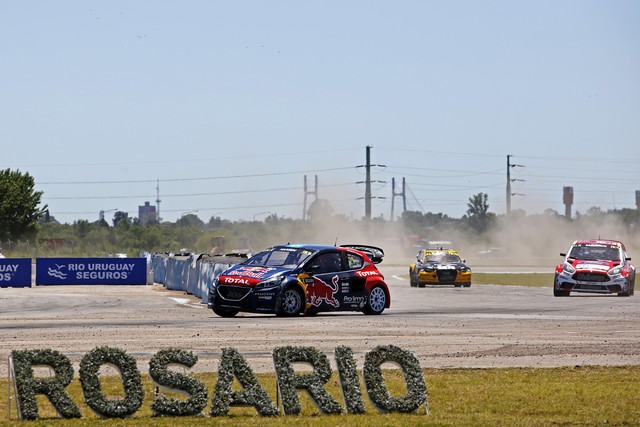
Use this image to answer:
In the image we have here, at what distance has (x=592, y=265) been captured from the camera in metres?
35.7

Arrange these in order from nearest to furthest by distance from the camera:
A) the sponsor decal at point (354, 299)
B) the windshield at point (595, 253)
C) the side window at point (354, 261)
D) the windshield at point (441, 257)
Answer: the sponsor decal at point (354, 299)
the side window at point (354, 261)
the windshield at point (595, 253)
the windshield at point (441, 257)

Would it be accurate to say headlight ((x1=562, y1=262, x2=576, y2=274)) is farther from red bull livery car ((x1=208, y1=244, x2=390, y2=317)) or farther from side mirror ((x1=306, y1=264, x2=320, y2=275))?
side mirror ((x1=306, y1=264, x2=320, y2=275))

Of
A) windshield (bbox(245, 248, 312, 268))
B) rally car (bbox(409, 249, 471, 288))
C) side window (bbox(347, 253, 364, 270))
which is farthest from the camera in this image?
→ rally car (bbox(409, 249, 471, 288))

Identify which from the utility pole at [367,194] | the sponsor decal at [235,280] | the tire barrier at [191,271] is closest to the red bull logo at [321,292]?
the sponsor decal at [235,280]

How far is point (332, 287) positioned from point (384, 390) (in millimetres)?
13614

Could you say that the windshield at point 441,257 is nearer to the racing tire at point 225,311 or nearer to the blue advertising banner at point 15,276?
the blue advertising banner at point 15,276

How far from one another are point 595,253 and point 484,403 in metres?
25.5

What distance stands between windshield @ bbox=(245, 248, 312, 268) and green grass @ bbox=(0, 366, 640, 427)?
33.3 feet

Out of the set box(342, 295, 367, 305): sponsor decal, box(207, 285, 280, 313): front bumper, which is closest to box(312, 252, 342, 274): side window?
box(342, 295, 367, 305): sponsor decal

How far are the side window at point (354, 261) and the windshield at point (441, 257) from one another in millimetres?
20221

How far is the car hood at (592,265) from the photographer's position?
3550 centimetres

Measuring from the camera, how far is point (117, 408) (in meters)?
10.8

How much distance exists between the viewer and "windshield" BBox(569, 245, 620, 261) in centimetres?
3647

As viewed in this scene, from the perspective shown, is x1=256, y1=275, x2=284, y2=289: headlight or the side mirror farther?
the side mirror
